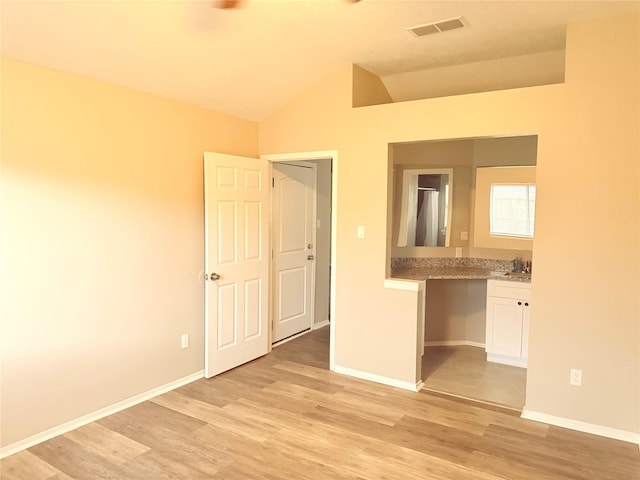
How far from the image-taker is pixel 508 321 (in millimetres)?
4355

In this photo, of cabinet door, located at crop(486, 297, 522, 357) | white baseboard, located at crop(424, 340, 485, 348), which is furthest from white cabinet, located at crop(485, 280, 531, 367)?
white baseboard, located at crop(424, 340, 485, 348)

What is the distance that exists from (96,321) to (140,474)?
1.13 m

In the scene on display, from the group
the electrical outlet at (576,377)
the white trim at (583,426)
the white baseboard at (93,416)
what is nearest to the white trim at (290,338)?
the white baseboard at (93,416)

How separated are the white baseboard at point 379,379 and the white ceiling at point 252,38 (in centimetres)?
265

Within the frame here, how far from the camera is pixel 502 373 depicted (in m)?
4.19

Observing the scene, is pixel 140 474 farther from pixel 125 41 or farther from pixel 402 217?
pixel 402 217

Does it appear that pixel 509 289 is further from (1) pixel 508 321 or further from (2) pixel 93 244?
(2) pixel 93 244

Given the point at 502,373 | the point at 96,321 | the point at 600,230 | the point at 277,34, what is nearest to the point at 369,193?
the point at 277,34

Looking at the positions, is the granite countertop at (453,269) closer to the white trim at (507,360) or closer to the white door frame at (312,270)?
the white trim at (507,360)

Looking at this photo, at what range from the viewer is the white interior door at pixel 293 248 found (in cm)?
490

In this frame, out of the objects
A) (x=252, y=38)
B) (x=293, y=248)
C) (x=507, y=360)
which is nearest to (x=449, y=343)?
(x=507, y=360)

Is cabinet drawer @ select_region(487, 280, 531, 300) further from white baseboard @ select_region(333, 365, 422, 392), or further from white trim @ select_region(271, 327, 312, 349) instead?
white trim @ select_region(271, 327, 312, 349)

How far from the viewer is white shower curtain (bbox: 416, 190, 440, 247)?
4.89 m

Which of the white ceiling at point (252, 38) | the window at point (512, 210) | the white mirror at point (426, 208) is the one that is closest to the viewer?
the white ceiling at point (252, 38)
